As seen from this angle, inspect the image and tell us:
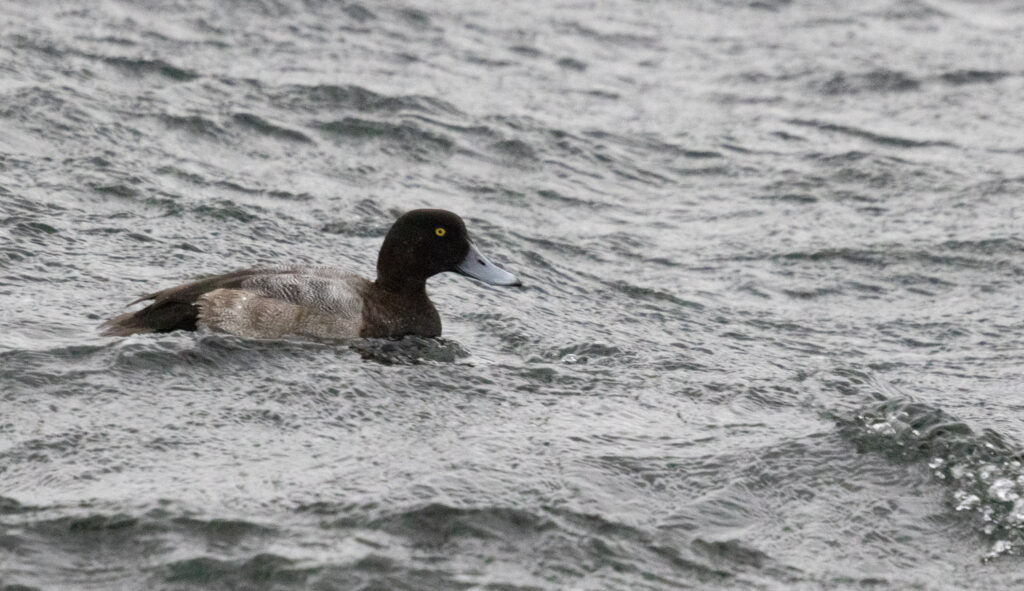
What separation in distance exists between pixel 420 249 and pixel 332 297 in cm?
Answer: 66

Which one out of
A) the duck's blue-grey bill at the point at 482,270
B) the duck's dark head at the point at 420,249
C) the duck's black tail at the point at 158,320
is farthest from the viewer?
the duck's blue-grey bill at the point at 482,270

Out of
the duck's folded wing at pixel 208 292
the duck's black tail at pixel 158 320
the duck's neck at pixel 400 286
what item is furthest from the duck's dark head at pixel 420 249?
the duck's black tail at pixel 158 320

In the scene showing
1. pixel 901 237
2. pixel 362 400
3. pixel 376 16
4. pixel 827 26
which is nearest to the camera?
pixel 362 400

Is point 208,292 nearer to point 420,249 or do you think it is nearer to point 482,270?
point 420,249

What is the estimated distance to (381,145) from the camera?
41.8 ft

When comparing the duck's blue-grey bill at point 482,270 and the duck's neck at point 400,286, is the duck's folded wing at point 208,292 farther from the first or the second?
the duck's blue-grey bill at point 482,270

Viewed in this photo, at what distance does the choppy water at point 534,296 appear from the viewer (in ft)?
18.7

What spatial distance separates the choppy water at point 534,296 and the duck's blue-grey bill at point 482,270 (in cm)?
31

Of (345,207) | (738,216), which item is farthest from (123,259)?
(738,216)

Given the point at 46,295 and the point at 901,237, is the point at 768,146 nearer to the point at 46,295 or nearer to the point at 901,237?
the point at 901,237

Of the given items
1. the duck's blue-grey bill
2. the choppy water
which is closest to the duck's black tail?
the choppy water

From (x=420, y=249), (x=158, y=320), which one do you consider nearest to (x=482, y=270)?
(x=420, y=249)

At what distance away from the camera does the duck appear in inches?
298

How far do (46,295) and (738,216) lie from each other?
240 inches
